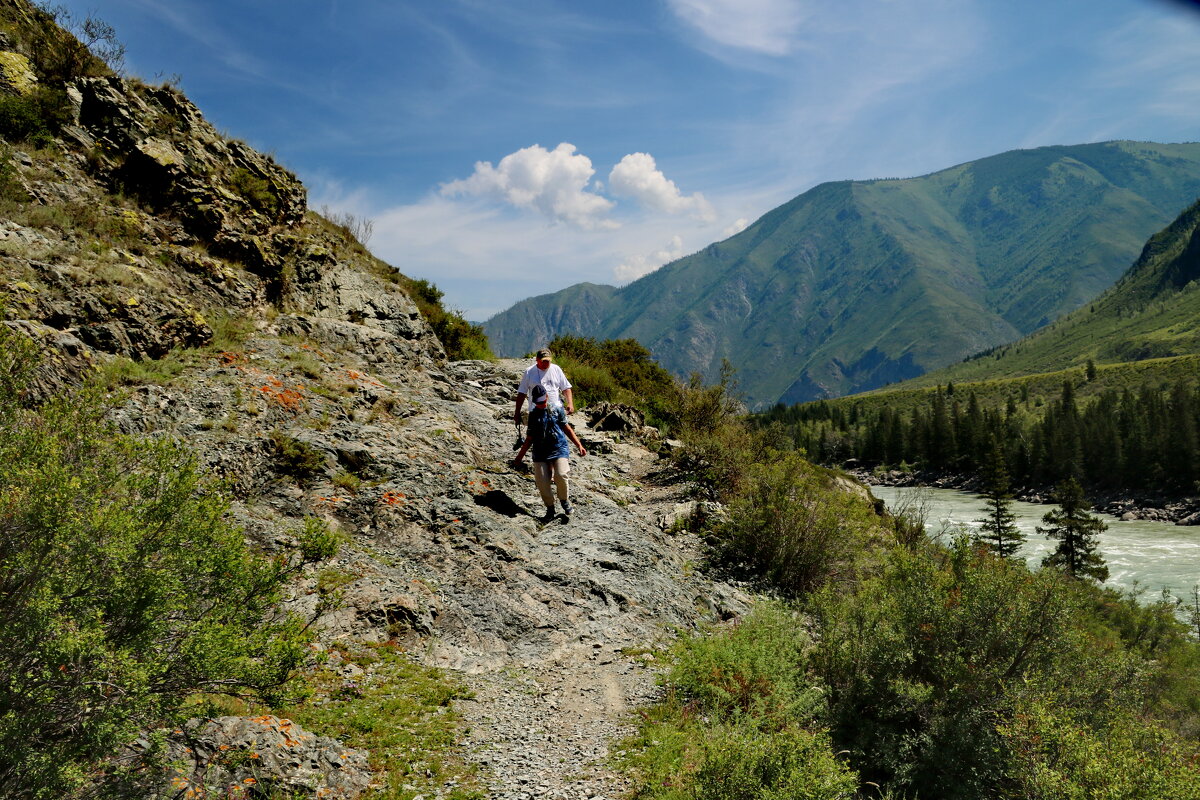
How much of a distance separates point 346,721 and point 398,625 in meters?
1.91

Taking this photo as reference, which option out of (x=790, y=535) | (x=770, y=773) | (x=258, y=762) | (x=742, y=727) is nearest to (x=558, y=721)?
(x=742, y=727)

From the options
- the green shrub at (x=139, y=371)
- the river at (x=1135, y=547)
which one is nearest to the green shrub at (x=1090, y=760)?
the green shrub at (x=139, y=371)

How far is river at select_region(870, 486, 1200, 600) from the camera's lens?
39.8 meters

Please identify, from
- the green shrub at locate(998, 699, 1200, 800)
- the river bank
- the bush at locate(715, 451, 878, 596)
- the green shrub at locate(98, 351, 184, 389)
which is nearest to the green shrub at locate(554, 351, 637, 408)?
the bush at locate(715, 451, 878, 596)

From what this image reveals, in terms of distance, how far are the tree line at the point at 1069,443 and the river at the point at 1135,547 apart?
23.9 ft

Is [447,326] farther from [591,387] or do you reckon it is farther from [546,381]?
[546,381]

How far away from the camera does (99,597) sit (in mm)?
3453

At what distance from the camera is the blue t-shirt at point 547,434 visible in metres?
10.1

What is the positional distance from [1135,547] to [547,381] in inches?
2716

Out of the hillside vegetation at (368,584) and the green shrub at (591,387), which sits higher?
the green shrub at (591,387)

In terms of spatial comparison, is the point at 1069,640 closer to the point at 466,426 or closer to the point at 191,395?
the point at 466,426

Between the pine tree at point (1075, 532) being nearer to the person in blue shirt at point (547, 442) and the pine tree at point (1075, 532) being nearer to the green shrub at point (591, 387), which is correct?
the green shrub at point (591, 387)

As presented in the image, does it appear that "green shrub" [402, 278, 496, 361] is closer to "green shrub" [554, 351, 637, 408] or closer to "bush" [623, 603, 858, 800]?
"green shrub" [554, 351, 637, 408]

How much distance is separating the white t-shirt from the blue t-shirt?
0.79 feet
